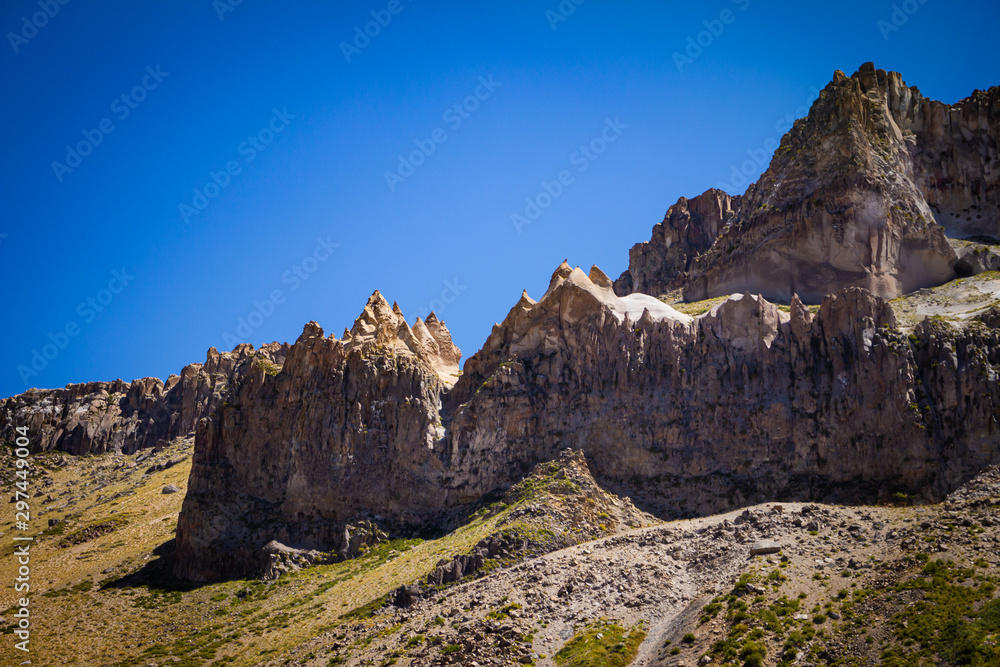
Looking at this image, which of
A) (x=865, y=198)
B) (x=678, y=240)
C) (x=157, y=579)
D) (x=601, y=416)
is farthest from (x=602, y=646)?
(x=678, y=240)

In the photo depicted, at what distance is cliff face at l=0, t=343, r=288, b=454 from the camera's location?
7402 inches

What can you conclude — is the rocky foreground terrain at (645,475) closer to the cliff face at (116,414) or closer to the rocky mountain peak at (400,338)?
the rocky mountain peak at (400,338)

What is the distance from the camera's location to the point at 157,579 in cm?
11056

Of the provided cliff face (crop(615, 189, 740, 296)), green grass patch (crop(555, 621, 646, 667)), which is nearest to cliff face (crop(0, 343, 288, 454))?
cliff face (crop(615, 189, 740, 296))

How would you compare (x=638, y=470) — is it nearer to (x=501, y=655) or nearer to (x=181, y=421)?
(x=501, y=655)

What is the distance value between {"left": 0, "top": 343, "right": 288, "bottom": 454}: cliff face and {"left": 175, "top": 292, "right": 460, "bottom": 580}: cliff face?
Result: 2498 inches

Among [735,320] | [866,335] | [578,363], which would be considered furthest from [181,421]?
[866,335]

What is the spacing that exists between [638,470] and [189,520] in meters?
59.8

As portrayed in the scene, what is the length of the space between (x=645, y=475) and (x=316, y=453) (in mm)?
45093

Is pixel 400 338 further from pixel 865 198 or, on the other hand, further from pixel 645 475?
pixel 865 198

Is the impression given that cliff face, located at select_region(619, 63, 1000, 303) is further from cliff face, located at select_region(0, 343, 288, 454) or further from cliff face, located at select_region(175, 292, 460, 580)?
cliff face, located at select_region(0, 343, 288, 454)

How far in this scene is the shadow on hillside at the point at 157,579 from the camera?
108000 mm

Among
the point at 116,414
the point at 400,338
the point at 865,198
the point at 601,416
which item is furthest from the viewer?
the point at 116,414

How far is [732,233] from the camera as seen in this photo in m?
145
